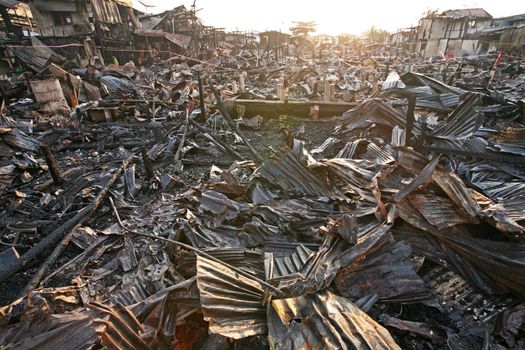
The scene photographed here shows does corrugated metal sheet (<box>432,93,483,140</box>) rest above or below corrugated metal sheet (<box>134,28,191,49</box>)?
below

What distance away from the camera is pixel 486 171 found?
4.95 m

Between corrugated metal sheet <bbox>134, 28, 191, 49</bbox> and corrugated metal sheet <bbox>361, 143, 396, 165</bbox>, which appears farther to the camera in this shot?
corrugated metal sheet <bbox>134, 28, 191, 49</bbox>

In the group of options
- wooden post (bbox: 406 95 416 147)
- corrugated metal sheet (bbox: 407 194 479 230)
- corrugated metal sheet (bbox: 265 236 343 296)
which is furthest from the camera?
wooden post (bbox: 406 95 416 147)

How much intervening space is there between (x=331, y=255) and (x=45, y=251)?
4177 mm

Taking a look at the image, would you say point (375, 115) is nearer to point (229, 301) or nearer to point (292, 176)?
point (292, 176)

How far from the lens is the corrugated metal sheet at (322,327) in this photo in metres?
2.07

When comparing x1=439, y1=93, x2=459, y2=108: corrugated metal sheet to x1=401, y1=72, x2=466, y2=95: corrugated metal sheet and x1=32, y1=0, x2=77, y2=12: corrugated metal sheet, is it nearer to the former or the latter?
x1=401, y1=72, x2=466, y2=95: corrugated metal sheet

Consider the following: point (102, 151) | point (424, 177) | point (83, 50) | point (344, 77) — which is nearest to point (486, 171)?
point (424, 177)

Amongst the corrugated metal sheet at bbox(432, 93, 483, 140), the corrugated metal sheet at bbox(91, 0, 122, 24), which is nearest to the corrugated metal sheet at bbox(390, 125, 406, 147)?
the corrugated metal sheet at bbox(432, 93, 483, 140)

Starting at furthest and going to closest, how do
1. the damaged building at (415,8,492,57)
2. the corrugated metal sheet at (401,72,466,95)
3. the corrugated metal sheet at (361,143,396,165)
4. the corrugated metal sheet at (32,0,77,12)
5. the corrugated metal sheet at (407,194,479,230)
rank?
1. the damaged building at (415,8,492,57)
2. the corrugated metal sheet at (32,0,77,12)
3. the corrugated metal sheet at (401,72,466,95)
4. the corrugated metal sheet at (361,143,396,165)
5. the corrugated metal sheet at (407,194,479,230)

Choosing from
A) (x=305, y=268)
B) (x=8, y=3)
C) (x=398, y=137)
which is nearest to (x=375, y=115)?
(x=398, y=137)

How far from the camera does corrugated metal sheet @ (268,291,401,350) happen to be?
2.07 m

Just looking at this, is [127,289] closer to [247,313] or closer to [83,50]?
[247,313]

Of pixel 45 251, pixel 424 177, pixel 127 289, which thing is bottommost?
pixel 45 251
